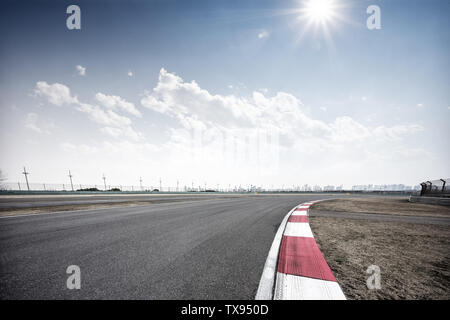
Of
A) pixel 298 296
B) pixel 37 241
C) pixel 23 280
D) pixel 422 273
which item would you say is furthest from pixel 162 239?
pixel 422 273

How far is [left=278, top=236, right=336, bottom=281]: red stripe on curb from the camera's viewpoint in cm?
195

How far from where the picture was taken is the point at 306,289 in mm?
1641

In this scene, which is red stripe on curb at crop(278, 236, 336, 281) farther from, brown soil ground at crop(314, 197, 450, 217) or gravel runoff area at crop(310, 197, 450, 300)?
brown soil ground at crop(314, 197, 450, 217)

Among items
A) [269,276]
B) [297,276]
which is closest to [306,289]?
[297,276]

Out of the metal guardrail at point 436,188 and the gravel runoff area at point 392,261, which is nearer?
the gravel runoff area at point 392,261

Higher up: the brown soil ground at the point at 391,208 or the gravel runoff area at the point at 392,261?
the gravel runoff area at the point at 392,261

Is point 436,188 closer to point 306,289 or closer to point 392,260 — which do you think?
point 392,260

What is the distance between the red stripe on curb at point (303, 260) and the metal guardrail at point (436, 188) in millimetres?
21131

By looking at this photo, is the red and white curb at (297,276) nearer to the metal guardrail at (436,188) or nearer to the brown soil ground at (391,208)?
the brown soil ground at (391,208)

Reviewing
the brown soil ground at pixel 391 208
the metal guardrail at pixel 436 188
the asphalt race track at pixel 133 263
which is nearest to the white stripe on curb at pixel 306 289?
the asphalt race track at pixel 133 263

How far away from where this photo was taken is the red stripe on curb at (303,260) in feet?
6.40

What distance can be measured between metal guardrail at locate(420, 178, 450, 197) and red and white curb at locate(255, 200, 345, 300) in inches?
847

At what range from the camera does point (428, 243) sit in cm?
307

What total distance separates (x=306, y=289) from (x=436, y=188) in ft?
78.9
